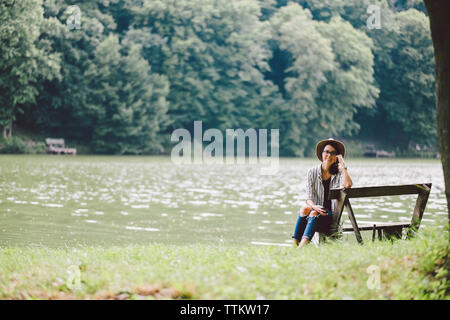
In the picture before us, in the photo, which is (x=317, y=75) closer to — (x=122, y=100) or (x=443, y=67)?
(x=122, y=100)

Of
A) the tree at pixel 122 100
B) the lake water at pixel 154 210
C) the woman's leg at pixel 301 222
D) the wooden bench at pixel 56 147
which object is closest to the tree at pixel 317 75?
the tree at pixel 122 100

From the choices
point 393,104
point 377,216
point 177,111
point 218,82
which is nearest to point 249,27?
point 218,82

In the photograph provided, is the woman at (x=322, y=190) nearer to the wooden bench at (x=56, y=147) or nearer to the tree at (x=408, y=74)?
the wooden bench at (x=56, y=147)

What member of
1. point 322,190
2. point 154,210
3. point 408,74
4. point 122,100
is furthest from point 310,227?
point 408,74

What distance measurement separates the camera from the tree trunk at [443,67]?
19.9 ft

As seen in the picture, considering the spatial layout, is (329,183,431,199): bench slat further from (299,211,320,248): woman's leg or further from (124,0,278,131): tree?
(124,0,278,131): tree

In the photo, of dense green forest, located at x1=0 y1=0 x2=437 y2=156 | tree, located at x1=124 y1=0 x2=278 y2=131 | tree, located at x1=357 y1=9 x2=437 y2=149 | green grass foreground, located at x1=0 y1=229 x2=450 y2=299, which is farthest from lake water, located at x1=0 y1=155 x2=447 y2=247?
tree, located at x1=357 y1=9 x2=437 y2=149

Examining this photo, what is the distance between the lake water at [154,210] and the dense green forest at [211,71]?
24929mm

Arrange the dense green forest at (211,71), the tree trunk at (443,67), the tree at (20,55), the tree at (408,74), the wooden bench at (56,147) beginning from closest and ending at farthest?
1. the tree trunk at (443,67)
2. the tree at (20,55)
3. the wooden bench at (56,147)
4. the dense green forest at (211,71)
5. the tree at (408,74)

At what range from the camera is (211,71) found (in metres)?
63.3

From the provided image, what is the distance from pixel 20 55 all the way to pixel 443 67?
141 ft

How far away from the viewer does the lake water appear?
12.3m

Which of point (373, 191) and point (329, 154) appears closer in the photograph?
point (373, 191)

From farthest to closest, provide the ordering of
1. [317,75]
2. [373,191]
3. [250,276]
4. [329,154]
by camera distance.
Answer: [317,75] → [329,154] → [373,191] → [250,276]
